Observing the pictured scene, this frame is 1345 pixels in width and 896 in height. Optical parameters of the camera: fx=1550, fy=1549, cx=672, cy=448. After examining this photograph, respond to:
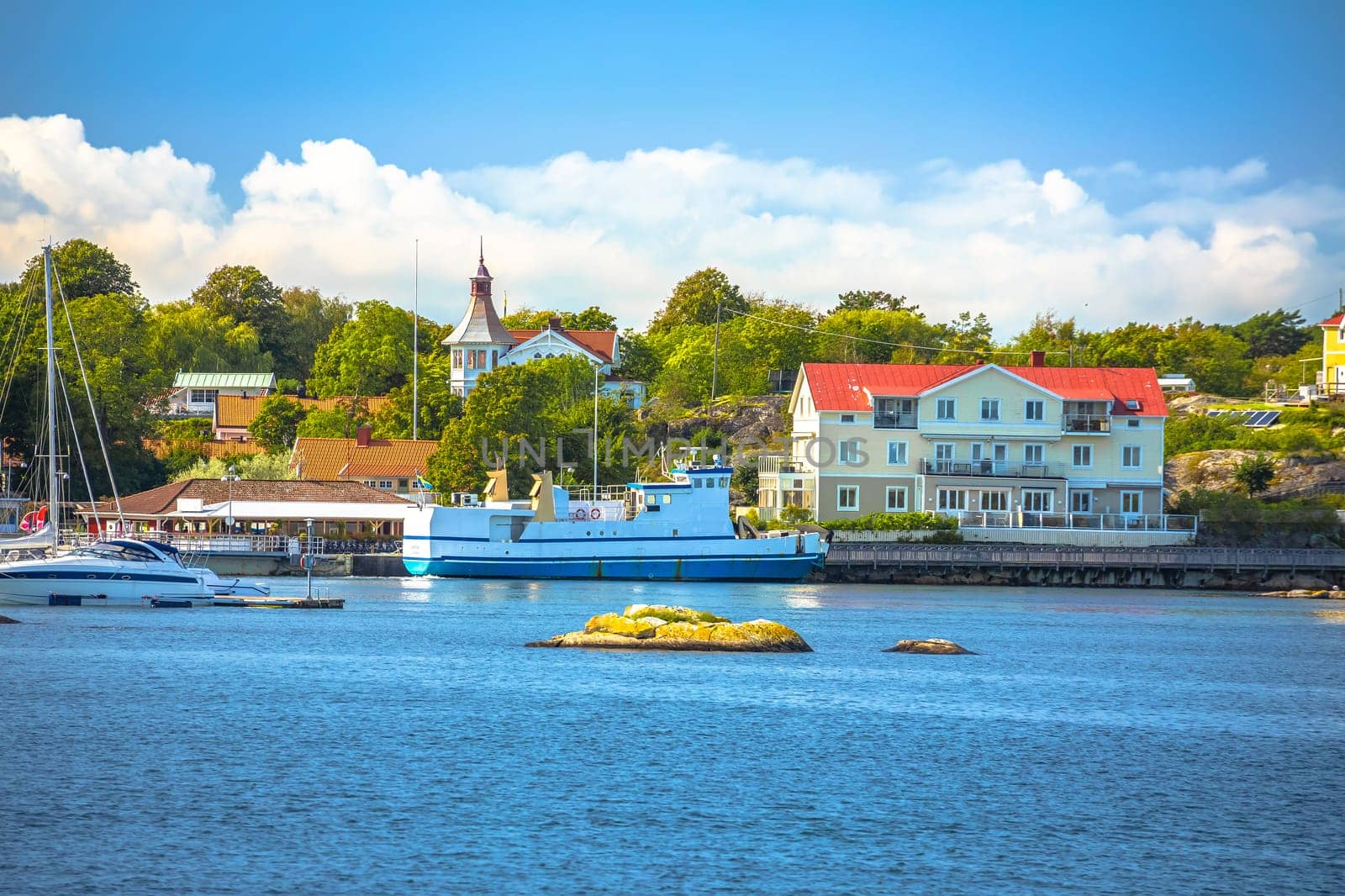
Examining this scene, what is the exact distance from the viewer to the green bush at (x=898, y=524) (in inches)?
2849

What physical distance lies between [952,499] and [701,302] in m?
51.9

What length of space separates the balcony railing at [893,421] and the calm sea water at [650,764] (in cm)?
2996

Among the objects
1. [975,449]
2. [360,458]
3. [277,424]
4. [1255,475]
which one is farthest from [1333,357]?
[277,424]

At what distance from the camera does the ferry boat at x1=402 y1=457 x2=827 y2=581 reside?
220 ft

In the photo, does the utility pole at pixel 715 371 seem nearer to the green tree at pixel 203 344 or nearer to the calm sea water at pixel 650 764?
the green tree at pixel 203 344

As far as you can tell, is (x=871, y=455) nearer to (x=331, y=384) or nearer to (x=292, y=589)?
(x=292, y=589)

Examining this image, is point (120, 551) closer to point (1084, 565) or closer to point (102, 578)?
point (102, 578)

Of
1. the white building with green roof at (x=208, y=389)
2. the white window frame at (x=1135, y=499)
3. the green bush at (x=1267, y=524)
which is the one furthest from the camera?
the white building with green roof at (x=208, y=389)

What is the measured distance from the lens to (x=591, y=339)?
116750 mm

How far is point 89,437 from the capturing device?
81938mm

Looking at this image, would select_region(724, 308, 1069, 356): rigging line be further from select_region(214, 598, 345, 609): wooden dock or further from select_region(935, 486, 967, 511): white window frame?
select_region(214, 598, 345, 609): wooden dock

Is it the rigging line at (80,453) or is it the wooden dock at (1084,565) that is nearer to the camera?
the rigging line at (80,453)

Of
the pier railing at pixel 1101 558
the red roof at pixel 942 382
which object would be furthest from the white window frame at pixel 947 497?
the pier railing at pixel 1101 558

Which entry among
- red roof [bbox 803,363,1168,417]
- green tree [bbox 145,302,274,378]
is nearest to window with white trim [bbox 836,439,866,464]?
red roof [bbox 803,363,1168,417]
